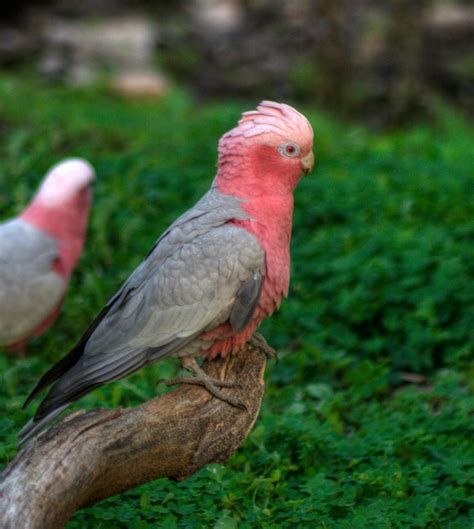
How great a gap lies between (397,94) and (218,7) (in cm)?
527

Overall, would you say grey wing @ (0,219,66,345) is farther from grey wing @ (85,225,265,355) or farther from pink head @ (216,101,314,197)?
pink head @ (216,101,314,197)

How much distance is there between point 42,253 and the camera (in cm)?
503

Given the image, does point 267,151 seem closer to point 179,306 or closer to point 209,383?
point 179,306

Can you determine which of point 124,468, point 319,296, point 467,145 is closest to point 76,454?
point 124,468

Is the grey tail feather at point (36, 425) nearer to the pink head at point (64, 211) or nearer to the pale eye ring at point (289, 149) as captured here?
the pale eye ring at point (289, 149)

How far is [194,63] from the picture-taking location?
1214 cm

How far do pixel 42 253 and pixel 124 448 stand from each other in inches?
85.1

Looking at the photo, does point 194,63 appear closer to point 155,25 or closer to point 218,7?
point 155,25

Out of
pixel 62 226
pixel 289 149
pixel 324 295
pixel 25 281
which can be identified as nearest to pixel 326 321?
pixel 324 295

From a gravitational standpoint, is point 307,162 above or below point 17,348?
above

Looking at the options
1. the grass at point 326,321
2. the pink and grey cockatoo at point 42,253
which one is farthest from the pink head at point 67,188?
the grass at point 326,321

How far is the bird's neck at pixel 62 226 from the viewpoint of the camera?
513 cm

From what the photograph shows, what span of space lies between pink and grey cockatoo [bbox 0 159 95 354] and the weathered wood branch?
170 cm

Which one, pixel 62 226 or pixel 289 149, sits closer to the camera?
pixel 289 149
